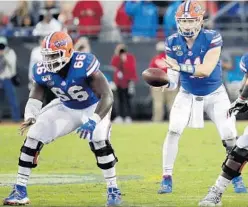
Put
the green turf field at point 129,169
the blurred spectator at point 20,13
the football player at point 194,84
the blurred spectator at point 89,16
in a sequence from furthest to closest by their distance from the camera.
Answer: the blurred spectator at point 89,16 → the blurred spectator at point 20,13 → the football player at point 194,84 → the green turf field at point 129,169

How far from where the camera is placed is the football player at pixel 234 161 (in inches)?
288

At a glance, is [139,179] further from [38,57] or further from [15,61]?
[15,61]

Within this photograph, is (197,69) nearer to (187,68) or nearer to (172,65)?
(187,68)

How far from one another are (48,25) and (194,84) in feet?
25.6

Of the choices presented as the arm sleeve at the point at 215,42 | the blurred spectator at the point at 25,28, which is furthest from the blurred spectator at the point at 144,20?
the arm sleeve at the point at 215,42

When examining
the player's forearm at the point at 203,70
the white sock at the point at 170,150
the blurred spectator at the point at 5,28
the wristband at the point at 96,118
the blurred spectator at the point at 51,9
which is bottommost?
the blurred spectator at the point at 5,28

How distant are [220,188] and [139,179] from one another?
248 centimetres

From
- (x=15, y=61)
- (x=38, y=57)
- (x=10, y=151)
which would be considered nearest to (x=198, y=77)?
(x=10, y=151)

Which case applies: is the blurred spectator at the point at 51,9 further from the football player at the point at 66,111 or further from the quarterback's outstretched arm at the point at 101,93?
the quarterback's outstretched arm at the point at 101,93

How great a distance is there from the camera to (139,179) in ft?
32.4

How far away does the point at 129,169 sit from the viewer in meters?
11.0

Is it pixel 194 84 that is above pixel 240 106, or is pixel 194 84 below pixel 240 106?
below

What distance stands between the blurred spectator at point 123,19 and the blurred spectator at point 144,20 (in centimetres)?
13

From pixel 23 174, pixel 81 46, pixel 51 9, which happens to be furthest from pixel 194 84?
pixel 51 9
